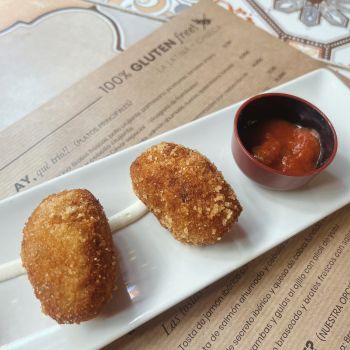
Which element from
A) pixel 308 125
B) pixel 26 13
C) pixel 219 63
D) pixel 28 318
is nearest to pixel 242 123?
pixel 308 125

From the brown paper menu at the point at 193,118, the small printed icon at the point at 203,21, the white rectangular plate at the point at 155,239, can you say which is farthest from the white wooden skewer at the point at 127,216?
the small printed icon at the point at 203,21

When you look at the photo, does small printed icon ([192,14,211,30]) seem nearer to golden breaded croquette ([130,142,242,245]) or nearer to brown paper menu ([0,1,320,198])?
brown paper menu ([0,1,320,198])

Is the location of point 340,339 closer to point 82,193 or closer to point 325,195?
point 325,195

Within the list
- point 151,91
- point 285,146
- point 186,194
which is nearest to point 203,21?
point 151,91

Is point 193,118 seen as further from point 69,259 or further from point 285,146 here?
point 69,259

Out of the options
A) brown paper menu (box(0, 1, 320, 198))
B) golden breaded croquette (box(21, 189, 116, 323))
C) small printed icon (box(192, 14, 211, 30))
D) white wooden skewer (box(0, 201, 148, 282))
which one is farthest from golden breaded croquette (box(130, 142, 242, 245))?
small printed icon (box(192, 14, 211, 30))

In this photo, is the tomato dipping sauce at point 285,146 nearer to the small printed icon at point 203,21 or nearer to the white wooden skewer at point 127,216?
the white wooden skewer at point 127,216

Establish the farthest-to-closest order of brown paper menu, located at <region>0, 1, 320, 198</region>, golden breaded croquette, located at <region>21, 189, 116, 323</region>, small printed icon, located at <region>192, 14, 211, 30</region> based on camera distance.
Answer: small printed icon, located at <region>192, 14, 211, 30</region> → brown paper menu, located at <region>0, 1, 320, 198</region> → golden breaded croquette, located at <region>21, 189, 116, 323</region>
